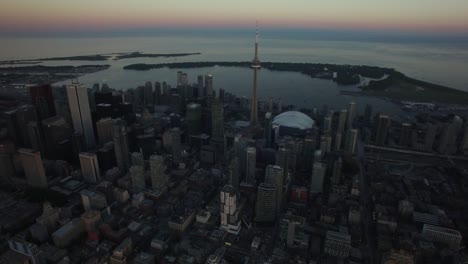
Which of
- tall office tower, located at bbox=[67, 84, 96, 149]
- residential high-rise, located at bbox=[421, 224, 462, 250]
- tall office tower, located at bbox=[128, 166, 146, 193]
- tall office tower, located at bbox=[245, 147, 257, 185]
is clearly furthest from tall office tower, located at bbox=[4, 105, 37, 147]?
residential high-rise, located at bbox=[421, 224, 462, 250]

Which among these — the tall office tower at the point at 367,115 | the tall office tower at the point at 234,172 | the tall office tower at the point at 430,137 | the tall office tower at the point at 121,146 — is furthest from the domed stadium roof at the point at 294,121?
the tall office tower at the point at 121,146

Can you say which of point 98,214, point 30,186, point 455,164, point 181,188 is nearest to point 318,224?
point 181,188

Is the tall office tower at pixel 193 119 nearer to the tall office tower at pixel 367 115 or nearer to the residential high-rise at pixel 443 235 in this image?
the tall office tower at pixel 367 115

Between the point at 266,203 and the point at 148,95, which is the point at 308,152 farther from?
the point at 148,95

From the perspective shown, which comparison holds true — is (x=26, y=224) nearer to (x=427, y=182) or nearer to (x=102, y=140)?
(x=102, y=140)

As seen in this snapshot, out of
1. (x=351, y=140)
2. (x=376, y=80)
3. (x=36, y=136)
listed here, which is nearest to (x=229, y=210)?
(x=351, y=140)
